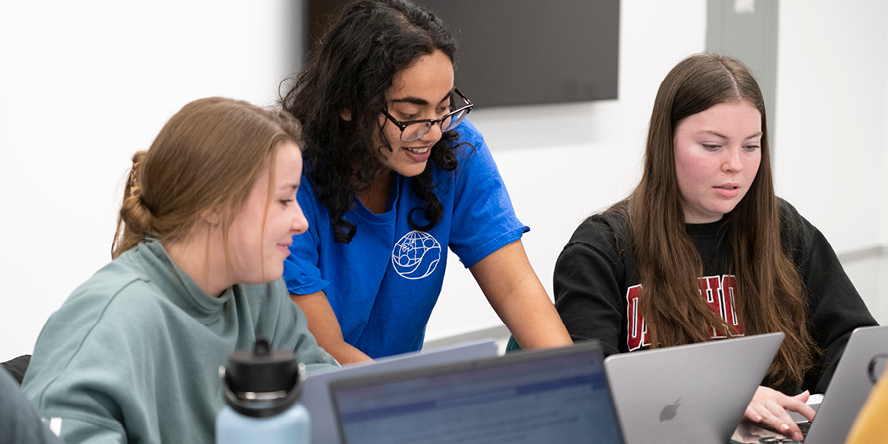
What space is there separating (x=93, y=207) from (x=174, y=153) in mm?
1293

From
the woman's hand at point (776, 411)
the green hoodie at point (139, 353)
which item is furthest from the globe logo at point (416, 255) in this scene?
the woman's hand at point (776, 411)

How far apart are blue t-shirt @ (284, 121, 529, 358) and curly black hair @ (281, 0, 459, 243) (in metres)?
0.04

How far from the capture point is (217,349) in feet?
3.94

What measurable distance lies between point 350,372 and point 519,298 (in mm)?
774

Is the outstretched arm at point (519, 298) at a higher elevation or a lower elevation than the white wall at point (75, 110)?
lower

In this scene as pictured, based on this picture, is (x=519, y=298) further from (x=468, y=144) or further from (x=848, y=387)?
(x=848, y=387)

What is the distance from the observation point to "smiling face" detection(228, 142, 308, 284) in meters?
1.19

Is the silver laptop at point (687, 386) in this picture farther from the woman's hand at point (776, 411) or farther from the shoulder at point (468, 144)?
the shoulder at point (468, 144)

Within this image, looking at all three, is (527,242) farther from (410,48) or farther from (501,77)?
(410,48)

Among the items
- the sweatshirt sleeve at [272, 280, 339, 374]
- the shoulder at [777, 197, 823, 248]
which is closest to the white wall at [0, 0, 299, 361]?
the sweatshirt sleeve at [272, 280, 339, 374]

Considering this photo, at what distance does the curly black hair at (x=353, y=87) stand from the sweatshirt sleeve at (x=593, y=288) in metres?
0.43

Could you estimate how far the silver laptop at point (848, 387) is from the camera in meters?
1.17

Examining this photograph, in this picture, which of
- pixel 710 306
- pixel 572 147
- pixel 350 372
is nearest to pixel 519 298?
pixel 710 306

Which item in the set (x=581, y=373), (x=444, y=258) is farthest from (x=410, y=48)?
(x=581, y=373)
